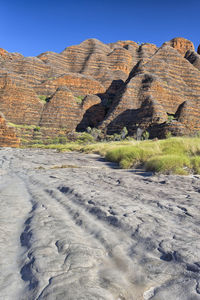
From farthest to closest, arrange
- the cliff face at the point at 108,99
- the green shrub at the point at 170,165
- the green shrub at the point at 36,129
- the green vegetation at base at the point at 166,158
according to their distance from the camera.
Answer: the green shrub at the point at 36,129, the cliff face at the point at 108,99, the green vegetation at base at the point at 166,158, the green shrub at the point at 170,165

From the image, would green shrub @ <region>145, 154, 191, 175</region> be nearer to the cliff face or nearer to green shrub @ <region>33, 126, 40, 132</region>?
the cliff face

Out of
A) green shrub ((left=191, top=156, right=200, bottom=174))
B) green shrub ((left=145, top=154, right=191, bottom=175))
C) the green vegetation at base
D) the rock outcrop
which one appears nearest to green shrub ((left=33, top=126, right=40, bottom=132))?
the rock outcrop

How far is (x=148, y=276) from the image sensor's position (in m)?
1.20

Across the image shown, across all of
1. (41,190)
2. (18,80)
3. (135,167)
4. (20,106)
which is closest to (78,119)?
(20,106)

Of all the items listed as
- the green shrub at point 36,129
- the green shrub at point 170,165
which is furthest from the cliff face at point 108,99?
the green shrub at point 170,165

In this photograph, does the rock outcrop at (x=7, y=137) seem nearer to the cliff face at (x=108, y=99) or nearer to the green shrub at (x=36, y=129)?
the green shrub at (x=36, y=129)

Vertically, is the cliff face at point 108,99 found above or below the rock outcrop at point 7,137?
above

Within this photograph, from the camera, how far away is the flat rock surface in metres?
1.09

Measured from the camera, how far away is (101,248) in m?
1.53

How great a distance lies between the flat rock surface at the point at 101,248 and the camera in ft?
3.57

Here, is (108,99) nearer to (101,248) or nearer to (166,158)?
(166,158)

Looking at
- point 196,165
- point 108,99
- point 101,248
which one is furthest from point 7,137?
point 108,99

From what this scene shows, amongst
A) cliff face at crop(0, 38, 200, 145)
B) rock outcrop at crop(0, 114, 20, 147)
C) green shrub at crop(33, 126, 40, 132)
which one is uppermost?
cliff face at crop(0, 38, 200, 145)

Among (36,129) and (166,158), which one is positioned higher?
(36,129)
